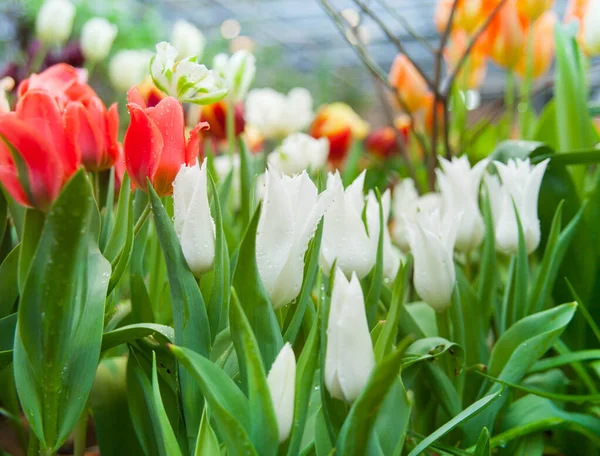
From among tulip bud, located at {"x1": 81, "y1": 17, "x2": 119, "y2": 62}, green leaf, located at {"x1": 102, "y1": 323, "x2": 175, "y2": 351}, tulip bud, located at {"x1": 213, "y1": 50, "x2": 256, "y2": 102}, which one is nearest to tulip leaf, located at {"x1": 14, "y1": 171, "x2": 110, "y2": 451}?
green leaf, located at {"x1": 102, "y1": 323, "x2": 175, "y2": 351}

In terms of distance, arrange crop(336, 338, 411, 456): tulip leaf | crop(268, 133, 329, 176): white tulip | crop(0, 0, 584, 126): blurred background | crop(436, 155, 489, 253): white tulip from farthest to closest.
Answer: crop(0, 0, 584, 126): blurred background → crop(268, 133, 329, 176): white tulip → crop(436, 155, 489, 253): white tulip → crop(336, 338, 411, 456): tulip leaf

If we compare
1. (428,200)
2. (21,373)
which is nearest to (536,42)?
(428,200)

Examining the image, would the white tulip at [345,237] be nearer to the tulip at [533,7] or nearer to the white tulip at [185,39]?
the white tulip at [185,39]

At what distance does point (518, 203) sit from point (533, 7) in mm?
494

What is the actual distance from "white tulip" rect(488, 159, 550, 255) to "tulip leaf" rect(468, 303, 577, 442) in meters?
0.07

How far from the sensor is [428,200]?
65 centimetres

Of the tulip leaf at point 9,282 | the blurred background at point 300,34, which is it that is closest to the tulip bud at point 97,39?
the tulip leaf at point 9,282

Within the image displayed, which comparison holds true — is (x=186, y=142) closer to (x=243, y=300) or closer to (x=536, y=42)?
(x=243, y=300)

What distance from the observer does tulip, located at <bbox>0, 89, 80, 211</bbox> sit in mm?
296

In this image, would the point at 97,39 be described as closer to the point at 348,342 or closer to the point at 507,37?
the point at 507,37

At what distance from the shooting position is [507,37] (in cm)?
88

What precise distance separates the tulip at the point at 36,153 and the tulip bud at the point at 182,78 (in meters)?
0.06

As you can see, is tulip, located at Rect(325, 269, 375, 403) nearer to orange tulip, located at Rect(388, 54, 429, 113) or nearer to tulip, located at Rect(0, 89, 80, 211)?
tulip, located at Rect(0, 89, 80, 211)

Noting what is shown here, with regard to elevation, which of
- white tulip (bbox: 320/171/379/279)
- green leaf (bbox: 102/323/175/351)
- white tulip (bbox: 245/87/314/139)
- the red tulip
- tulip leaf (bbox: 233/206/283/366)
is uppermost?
white tulip (bbox: 245/87/314/139)
